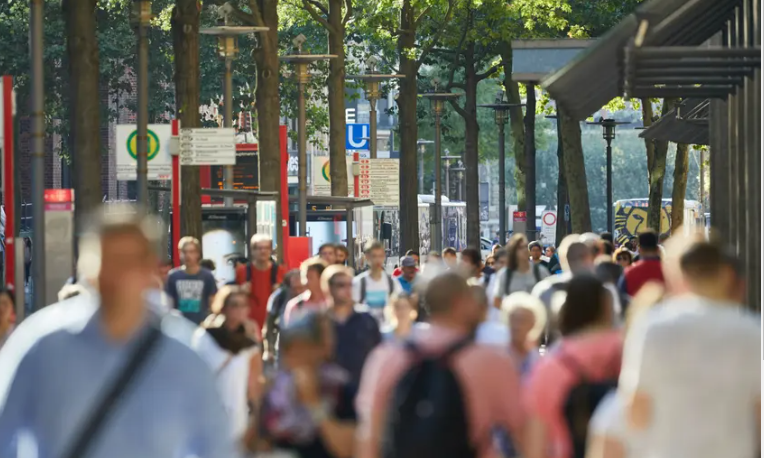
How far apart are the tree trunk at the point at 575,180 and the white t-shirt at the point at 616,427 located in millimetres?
30818

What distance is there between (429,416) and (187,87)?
2155 centimetres

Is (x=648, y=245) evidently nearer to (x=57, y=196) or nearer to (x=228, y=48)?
(x=57, y=196)

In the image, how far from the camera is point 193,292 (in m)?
15.7

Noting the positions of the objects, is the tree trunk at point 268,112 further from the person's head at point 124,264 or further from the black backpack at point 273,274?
the person's head at point 124,264

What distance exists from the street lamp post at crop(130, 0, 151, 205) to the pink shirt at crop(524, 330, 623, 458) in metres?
16.9

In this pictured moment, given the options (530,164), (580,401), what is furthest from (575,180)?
(580,401)

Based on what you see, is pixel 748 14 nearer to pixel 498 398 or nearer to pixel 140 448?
pixel 498 398

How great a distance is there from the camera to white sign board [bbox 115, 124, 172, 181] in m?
26.1

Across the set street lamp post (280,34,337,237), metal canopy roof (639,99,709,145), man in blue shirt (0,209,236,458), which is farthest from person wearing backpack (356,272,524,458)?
street lamp post (280,34,337,237)

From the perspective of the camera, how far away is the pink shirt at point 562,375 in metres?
7.12

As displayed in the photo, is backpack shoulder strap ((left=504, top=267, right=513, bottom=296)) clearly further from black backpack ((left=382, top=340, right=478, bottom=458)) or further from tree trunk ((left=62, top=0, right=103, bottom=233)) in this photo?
tree trunk ((left=62, top=0, right=103, bottom=233))

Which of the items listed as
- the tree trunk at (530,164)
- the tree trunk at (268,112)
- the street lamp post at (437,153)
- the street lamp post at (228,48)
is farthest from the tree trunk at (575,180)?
the street lamp post at (437,153)

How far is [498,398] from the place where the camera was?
6.73m

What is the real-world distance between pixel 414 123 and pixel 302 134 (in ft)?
30.9
